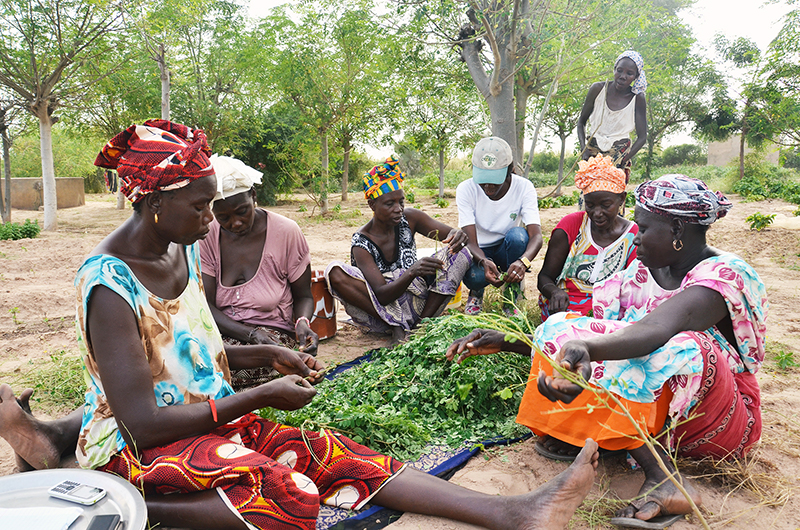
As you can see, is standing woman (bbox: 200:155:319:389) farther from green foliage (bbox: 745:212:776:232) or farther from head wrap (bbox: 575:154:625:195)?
green foliage (bbox: 745:212:776:232)

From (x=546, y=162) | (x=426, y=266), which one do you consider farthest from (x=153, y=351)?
(x=546, y=162)

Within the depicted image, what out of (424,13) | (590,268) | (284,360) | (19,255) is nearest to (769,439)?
(590,268)

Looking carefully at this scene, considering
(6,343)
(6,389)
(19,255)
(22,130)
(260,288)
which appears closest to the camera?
(6,389)

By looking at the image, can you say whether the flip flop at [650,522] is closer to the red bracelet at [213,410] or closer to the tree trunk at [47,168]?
the red bracelet at [213,410]

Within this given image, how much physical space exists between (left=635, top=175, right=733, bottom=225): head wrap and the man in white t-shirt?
2.14 meters

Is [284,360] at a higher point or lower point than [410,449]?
higher

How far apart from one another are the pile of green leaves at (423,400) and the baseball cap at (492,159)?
1.70 meters

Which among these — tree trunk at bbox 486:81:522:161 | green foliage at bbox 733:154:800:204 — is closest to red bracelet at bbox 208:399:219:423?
tree trunk at bbox 486:81:522:161

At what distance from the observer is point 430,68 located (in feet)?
31.1

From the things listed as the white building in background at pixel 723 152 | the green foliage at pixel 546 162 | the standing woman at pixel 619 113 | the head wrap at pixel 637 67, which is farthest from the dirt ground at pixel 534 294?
the white building in background at pixel 723 152

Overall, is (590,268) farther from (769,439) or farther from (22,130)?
(22,130)

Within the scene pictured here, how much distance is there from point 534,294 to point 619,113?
82.2 inches

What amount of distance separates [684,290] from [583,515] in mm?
955

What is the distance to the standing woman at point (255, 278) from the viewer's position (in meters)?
3.34
